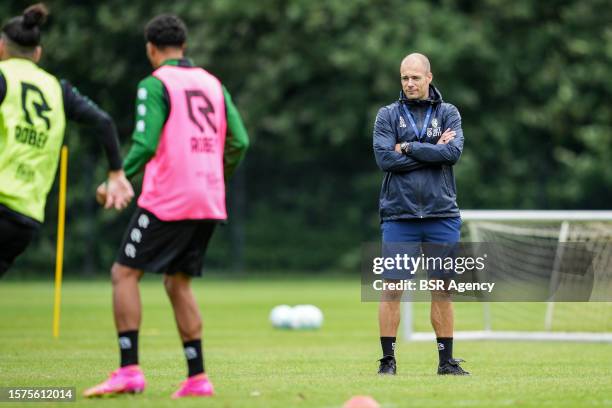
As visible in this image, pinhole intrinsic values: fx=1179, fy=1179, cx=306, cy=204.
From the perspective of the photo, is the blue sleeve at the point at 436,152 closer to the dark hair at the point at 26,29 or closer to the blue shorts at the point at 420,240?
the blue shorts at the point at 420,240

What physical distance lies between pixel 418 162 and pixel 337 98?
1995 cm

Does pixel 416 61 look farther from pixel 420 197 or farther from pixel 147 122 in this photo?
pixel 147 122

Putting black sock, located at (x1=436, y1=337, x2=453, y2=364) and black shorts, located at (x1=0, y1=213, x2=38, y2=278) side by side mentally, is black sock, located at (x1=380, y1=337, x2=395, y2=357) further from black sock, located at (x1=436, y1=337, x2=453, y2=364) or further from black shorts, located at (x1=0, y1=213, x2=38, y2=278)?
black shorts, located at (x1=0, y1=213, x2=38, y2=278)

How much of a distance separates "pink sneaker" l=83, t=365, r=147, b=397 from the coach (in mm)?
2417

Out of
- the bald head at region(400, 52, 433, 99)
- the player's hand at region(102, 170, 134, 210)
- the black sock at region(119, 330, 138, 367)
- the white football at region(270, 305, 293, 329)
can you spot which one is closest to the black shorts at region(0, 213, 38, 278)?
the player's hand at region(102, 170, 134, 210)

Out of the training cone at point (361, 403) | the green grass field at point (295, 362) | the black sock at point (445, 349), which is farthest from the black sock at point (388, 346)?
the training cone at point (361, 403)

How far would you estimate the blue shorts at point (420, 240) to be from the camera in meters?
9.05

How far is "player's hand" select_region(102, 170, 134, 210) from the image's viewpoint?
7.17 metres

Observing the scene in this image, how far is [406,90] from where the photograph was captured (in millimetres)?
9172

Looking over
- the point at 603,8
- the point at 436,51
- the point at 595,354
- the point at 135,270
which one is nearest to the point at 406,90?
the point at 135,270

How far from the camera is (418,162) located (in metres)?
9.09

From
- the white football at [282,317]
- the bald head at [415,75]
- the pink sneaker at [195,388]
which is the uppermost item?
the bald head at [415,75]

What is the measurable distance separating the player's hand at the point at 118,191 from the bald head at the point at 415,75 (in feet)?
9.19

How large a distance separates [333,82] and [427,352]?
18394mm
